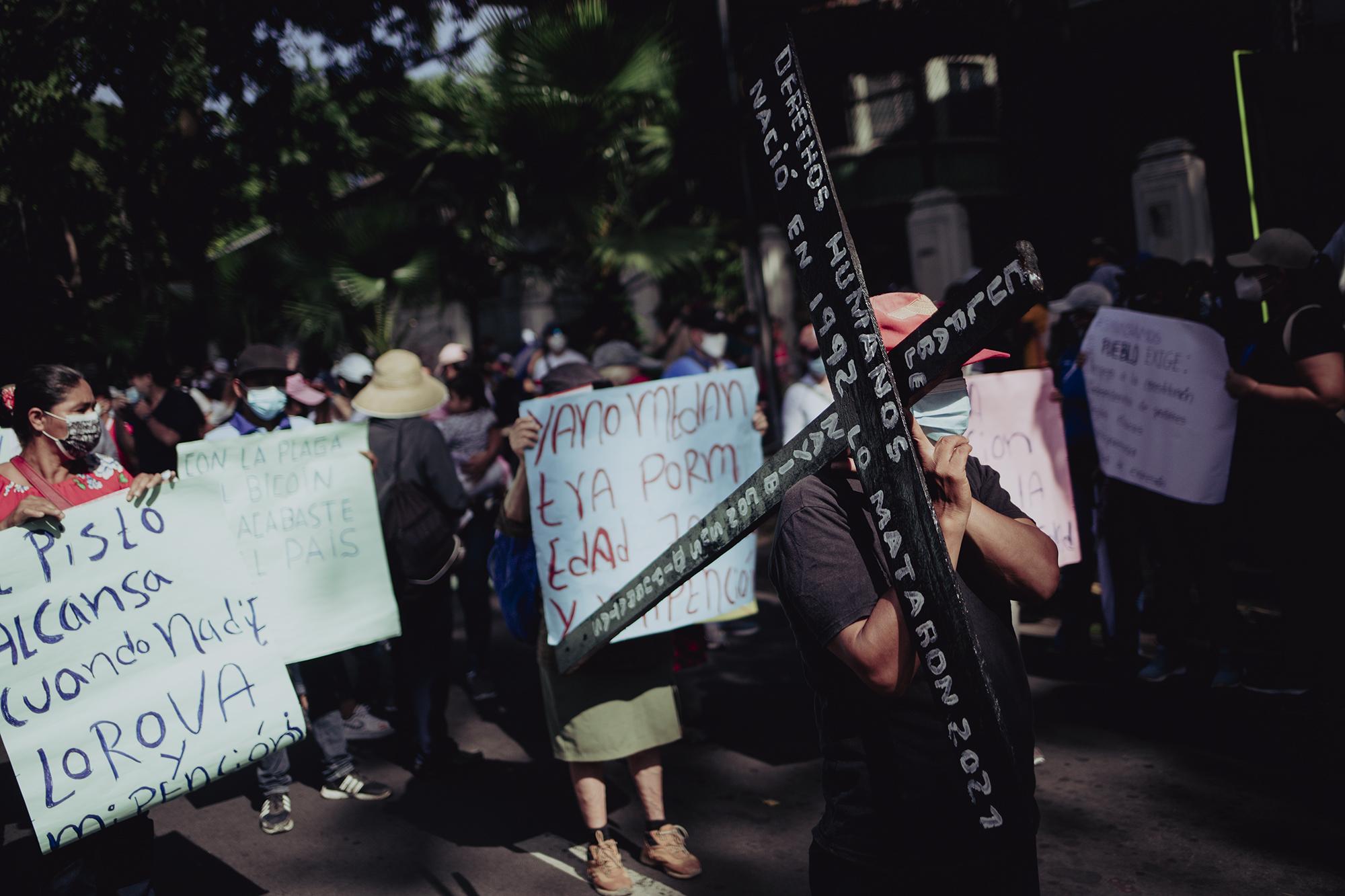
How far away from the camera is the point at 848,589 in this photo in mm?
1830

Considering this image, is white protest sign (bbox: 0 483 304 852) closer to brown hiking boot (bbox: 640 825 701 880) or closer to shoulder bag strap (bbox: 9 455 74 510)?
shoulder bag strap (bbox: 9 455 74 510)

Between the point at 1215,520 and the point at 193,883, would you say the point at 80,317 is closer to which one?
the point at 193,883

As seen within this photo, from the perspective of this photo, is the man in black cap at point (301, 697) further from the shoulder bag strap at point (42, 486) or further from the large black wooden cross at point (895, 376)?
the large black wooden cross at point (895, 376)

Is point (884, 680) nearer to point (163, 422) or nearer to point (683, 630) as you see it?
point (683, 630)

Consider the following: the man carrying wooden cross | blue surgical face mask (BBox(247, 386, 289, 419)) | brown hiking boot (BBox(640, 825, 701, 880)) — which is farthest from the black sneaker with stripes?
the man carrying wooden cross

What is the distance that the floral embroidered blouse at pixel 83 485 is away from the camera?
3.15m

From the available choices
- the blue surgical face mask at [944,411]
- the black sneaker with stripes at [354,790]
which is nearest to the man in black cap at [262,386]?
the black sneaker with stripes at [354,790]

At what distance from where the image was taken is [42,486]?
3223 millimetres

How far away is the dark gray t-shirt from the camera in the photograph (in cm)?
186

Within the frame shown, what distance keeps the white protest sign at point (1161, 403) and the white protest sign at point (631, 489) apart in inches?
80.6

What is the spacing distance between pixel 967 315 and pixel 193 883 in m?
3.83

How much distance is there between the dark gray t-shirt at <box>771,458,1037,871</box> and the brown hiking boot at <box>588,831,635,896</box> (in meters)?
1.91

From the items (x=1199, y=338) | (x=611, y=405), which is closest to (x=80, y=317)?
(x=611, y=405)

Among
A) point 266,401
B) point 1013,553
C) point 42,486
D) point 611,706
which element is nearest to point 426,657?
point 266,401
